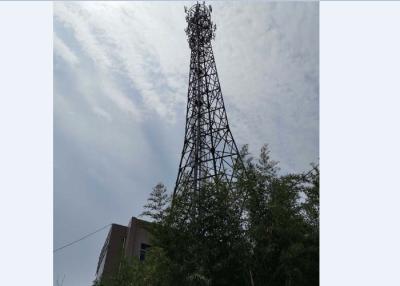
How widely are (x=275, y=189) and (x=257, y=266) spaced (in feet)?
2.66

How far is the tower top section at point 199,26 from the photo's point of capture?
25.5ft

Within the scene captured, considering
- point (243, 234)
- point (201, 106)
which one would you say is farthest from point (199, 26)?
point (243, 234)

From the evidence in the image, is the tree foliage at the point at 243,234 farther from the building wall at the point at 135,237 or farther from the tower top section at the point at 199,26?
the building wall at the point at 135,237

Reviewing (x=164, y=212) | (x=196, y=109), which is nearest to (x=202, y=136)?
(x=196, y=109)

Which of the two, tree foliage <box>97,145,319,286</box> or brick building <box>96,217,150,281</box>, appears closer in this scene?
tree foliage <box>97,145,319,286</box>

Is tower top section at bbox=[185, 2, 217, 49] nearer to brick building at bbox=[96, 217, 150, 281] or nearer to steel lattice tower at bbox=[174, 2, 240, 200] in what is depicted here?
steel lattice tower at bbox=[174, 2, 240, 200]

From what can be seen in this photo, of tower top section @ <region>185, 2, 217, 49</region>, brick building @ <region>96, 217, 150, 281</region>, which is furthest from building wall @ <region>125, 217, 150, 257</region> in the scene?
tower top section @ <region>185, 2, 217, 49</region>

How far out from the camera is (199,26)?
26.5 feet

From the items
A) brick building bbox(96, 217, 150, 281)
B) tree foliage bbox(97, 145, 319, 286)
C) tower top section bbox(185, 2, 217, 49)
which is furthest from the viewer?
brick building bbox(96, 217, 150, 281)

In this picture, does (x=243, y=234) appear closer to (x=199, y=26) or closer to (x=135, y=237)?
(x=199, y=26)

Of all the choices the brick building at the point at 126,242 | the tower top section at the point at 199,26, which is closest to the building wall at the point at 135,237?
the brick building at the point at 126,242

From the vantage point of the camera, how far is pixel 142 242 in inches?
361

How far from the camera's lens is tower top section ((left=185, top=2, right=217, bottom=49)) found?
25.5 feet

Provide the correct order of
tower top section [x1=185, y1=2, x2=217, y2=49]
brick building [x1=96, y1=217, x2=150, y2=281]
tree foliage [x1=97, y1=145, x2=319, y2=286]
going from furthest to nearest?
brick building [x1=96, y1=217, x2=150, y2=281], tower top section [x1=185, y1=2, x2=217, y2=49], tree foliage [x1=97, y1=145, x2=319, y2=286]
